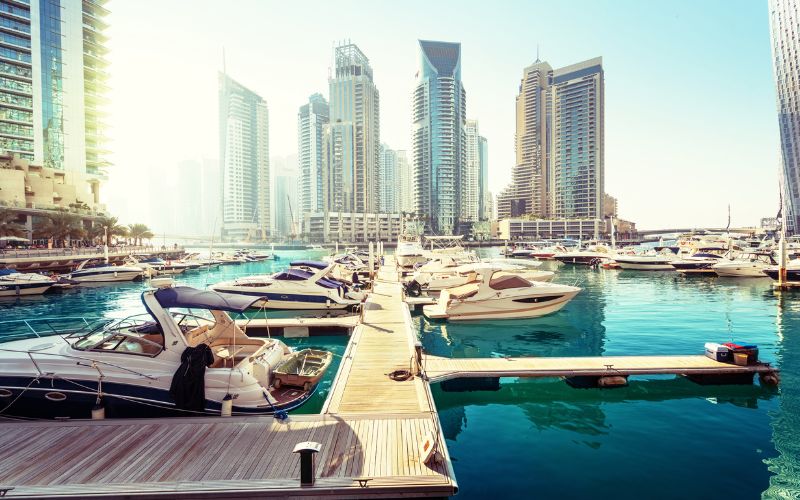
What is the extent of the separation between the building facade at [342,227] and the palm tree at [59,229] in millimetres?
112937

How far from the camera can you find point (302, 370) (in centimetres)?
1289

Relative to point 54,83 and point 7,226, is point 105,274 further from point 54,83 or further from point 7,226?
point 54,83

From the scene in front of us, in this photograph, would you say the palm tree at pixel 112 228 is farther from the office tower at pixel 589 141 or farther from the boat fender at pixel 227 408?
the office tower at pixel 589 141

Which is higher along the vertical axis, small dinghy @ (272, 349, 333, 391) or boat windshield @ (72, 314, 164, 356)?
boat windshield @ (72, 314, 164, 356)

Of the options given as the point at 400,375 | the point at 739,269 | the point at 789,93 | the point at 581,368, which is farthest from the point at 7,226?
the point at 789,93

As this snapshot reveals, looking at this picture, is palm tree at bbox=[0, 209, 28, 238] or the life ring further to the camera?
palm tree at bbox=[0, 209, 28, 238]

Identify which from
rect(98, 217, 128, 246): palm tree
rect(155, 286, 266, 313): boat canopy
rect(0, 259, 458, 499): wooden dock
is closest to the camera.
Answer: rect(0, 259, 458, 499): wooden dock

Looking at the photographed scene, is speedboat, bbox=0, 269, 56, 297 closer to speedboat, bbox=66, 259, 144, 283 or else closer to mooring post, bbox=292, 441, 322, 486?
speedboat, bbox=66, 259, 144, 283

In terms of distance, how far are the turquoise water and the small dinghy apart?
1533 millimetres

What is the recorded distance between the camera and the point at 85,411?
10.1m

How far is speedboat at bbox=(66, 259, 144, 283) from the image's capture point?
47938mm

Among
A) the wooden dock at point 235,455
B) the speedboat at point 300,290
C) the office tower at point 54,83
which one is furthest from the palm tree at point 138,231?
Answer: the wooden dock at point 235,455

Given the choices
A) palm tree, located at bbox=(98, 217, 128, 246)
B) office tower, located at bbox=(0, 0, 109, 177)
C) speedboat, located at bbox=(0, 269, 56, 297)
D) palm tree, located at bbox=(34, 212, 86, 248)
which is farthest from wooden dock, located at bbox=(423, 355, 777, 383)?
office tower, located at bbox=(0, 0, 109, 177)

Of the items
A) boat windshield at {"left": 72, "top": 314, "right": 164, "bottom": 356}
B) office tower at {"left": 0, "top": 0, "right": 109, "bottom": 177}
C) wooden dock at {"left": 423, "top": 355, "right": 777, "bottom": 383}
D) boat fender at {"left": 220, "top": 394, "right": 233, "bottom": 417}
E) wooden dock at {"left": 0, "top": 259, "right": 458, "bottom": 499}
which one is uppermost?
office tower at {"left": 0, "top": 0, "right": 109, "bottom": 177}
